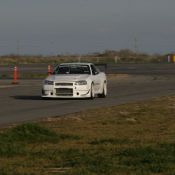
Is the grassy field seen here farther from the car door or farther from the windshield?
the windshield

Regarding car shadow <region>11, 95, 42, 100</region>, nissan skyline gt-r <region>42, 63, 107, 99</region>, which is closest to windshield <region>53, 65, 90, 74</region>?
nissan skyline gt-r <region>42, 63, 107, 99</region>

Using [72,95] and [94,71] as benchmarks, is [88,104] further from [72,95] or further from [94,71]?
[94,71]

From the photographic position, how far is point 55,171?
1098cm

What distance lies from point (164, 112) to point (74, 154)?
396 inches

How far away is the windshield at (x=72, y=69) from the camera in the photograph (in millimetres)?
31359

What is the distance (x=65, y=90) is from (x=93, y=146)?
15834 millimetres

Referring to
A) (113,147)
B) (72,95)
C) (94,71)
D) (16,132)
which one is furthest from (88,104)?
(113,147)

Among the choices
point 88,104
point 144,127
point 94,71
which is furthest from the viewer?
point 94,71

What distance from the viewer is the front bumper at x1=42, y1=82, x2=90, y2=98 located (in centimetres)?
2967

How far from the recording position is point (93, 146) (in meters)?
14.0

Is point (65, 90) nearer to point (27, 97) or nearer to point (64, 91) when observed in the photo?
point (64, 91)

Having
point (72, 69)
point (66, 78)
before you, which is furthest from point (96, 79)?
point (66, 78)

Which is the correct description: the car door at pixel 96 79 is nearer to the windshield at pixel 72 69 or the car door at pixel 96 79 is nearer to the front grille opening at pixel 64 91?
the windshield at pixel 72 69

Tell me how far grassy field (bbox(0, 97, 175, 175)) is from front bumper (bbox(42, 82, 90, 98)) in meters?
7.81
